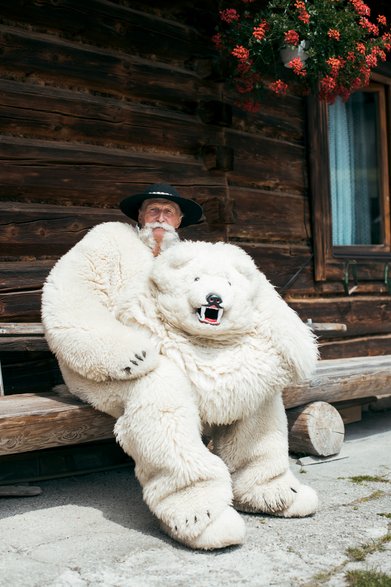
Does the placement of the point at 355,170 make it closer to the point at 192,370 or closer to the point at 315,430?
the point at 315,430

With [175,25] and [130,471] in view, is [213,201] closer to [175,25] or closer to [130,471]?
[175,25]

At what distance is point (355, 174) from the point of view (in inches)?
254

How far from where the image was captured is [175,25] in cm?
488

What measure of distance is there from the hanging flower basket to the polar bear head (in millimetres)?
2028

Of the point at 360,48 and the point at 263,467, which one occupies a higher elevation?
the point at 360,48

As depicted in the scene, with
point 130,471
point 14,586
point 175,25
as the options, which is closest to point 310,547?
point 14,586

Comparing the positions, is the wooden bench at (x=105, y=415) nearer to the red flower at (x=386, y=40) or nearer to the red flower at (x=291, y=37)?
the red flower at (x=291, y=37)

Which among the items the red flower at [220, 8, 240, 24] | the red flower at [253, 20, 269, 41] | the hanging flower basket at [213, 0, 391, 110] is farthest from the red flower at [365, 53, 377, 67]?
the red flower at [220, 8, 240, 24]

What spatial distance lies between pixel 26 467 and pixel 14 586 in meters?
1.40

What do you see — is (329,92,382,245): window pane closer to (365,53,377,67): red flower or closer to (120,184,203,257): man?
(365,53,377,67): red flower

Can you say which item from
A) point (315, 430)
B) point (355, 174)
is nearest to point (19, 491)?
point (315, 430)

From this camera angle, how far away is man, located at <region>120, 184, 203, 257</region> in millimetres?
3512

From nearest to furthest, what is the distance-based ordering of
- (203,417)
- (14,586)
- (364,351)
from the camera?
(14,586) < (203,417) < (364,351)

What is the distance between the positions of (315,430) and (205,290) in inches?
62.4
